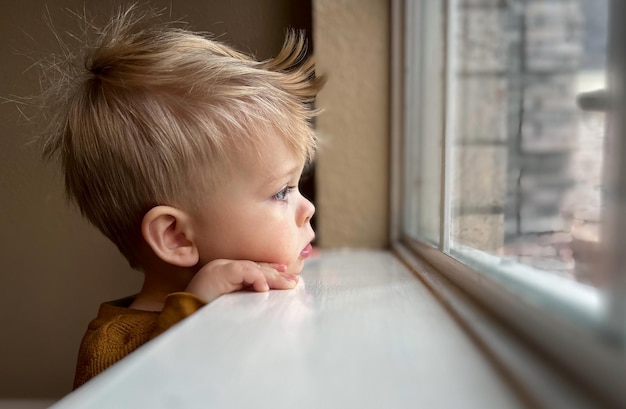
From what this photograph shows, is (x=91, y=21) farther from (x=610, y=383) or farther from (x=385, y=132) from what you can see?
(x=610, y=383)

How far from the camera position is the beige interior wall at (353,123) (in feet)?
3.26

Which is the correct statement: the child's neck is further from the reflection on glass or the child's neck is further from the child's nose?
the reflection on glass

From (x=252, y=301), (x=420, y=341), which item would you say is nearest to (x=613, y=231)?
(x=420, y=341)

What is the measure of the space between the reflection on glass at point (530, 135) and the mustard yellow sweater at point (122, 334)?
0.28 meters

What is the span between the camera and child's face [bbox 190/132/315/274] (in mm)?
630

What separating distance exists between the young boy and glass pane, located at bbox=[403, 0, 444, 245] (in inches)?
9.8

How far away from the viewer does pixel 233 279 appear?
1.93 feet

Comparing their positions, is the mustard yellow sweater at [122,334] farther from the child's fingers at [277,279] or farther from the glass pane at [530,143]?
the glass pane at [530,143]

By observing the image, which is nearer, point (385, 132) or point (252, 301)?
point (252, 301)

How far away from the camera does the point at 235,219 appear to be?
0.64 metres

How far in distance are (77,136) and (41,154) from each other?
0.69 ft

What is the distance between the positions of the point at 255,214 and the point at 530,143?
0.33 m

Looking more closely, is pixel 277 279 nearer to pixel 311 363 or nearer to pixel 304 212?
pixel 304 212

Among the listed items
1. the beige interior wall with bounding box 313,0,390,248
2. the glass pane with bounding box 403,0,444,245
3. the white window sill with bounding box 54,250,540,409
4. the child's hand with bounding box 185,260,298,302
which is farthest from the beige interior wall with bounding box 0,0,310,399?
the white window sill with bounding box 54,250,540,409
